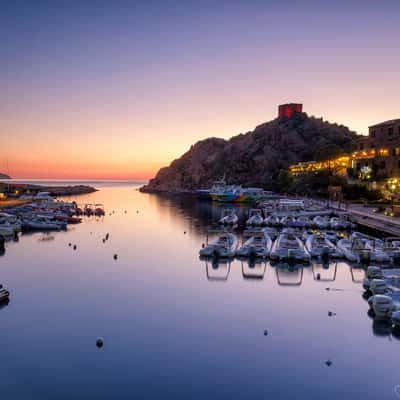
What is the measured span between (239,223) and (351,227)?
18033 millimetres

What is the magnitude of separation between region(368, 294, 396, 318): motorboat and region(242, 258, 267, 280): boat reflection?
10.0 meters

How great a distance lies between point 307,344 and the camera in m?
17.2

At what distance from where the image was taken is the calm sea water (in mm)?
13953

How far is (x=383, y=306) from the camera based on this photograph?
19125 mm

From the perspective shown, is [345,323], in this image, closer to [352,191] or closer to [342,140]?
[352,191]

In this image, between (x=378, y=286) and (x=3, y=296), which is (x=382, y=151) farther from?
(x=3, y=296)

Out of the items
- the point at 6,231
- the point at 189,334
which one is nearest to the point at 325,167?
the point at 6,231

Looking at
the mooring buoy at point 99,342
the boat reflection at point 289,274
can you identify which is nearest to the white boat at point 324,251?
the boat reflection at point 289,274

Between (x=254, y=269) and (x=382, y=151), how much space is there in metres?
61.1

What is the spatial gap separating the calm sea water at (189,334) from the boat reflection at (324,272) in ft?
0.77

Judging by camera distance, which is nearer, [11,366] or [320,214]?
[11,366]

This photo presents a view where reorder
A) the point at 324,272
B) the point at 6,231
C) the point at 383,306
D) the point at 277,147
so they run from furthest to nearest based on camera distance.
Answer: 1. the point at 277,147
2. the point at 6,231
3. the point at 324,272
4. the point at 383,306

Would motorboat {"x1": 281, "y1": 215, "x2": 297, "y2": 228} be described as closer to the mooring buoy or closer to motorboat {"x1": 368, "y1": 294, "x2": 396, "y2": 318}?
motorboat {"x1": 368, "y1": 294, "x2": 396, "y2": 318}

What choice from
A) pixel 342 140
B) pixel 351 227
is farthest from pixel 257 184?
pixel 351 227
